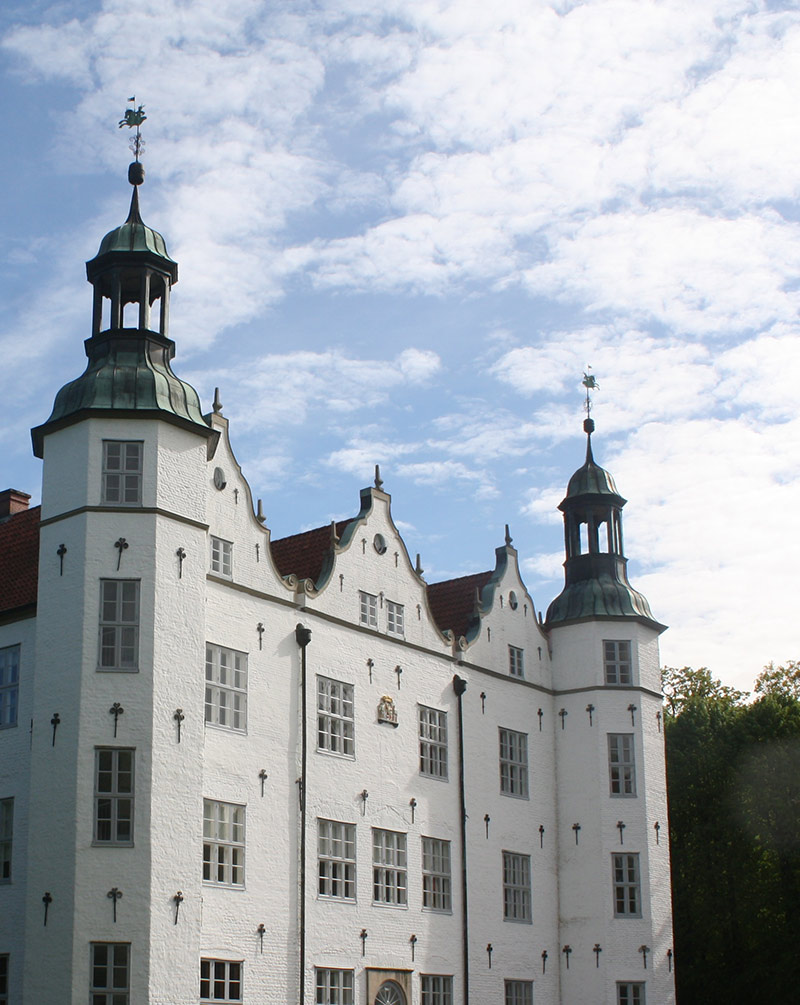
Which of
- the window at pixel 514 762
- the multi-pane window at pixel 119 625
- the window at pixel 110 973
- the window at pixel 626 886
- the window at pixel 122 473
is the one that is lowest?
the window at pixel 110 973

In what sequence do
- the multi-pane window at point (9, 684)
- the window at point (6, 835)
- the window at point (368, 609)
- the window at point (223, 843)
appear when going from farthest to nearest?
1. the window at point (368, 609)
2. the multi-pane window at point (9, 684)
3. the window at point (223, 843)
4. the window at point (6, 835)

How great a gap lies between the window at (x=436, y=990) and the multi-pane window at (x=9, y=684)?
11687mm

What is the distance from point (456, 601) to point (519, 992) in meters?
10.8

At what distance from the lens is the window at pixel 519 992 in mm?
35469

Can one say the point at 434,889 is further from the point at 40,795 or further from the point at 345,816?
the point at 40,795

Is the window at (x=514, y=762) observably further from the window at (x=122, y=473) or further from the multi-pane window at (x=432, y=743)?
the window at (x=122, y=473)

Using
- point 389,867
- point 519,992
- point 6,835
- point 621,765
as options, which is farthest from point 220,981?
point 621,765

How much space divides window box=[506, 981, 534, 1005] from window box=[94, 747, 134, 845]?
14.3 m

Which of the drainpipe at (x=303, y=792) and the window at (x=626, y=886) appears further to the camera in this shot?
the window at (x=626, y=886)

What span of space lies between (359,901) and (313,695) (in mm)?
4726

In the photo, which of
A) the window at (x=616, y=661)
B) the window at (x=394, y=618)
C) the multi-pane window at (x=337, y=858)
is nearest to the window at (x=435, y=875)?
the multi-pane window at (x=337, y=858)

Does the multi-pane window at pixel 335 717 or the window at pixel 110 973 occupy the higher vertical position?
the multi-pane window at pixel 335 717

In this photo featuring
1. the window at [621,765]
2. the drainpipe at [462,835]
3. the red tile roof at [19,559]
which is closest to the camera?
the red tile roof at [19,559]

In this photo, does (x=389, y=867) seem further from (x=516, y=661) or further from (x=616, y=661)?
(x=616, y=661)
